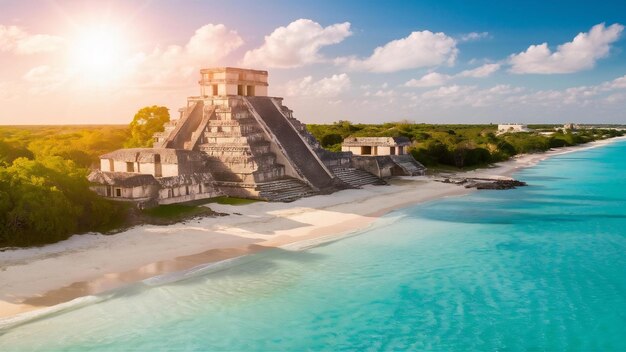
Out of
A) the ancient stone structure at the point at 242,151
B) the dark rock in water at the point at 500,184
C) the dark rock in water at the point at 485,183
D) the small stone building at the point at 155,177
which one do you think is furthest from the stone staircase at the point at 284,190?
the dark rock in water at the point at 500,184

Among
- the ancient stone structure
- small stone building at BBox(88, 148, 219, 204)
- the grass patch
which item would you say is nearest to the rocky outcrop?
the ancient stone structure

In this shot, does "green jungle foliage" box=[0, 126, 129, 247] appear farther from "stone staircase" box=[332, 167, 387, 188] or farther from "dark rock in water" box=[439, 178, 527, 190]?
"dark rock in water" box=[439, 178, 527, 190]

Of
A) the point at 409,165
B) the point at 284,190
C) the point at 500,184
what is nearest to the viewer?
the point at 284,190

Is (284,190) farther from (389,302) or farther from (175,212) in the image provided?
(389,302)

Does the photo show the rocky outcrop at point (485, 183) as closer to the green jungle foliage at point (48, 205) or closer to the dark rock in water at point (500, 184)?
the dark rock in water at point (500, 184)

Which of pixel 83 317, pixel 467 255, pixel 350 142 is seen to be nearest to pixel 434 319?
pixel 467 255

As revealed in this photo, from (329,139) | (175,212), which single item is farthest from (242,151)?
(329,139)
